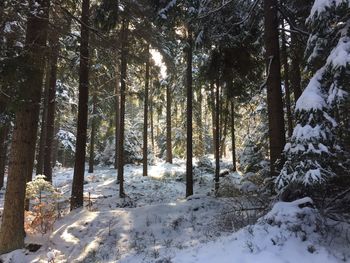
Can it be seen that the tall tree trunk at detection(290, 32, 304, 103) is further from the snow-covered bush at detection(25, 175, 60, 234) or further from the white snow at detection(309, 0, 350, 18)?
the snow-covered bush at detection(25, 175, 60, 234)

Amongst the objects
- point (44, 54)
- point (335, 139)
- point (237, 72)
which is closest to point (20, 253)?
point (44, 54)

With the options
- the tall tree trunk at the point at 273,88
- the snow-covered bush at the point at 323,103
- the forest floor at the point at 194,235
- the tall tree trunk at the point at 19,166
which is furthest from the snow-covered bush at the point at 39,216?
the snow-covered bush at the point at 323,103

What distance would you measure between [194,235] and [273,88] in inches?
162

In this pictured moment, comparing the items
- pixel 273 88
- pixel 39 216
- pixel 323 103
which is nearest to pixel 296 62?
pixel 273 88

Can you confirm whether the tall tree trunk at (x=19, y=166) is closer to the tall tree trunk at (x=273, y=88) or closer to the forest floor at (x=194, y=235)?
the forest floor at (x=194, y=235)

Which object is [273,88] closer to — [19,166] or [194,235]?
[194,235]

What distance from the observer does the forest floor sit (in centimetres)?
573

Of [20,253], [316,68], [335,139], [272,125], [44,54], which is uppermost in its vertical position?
[44,54]

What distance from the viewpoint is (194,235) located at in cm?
888

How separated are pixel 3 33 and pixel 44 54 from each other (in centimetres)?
94

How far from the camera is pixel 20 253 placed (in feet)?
26.7

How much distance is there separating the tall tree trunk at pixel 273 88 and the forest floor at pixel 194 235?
1381 millimetres

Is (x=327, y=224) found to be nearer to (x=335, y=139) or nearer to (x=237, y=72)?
(x=335, y=139)

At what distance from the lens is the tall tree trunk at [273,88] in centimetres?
869
